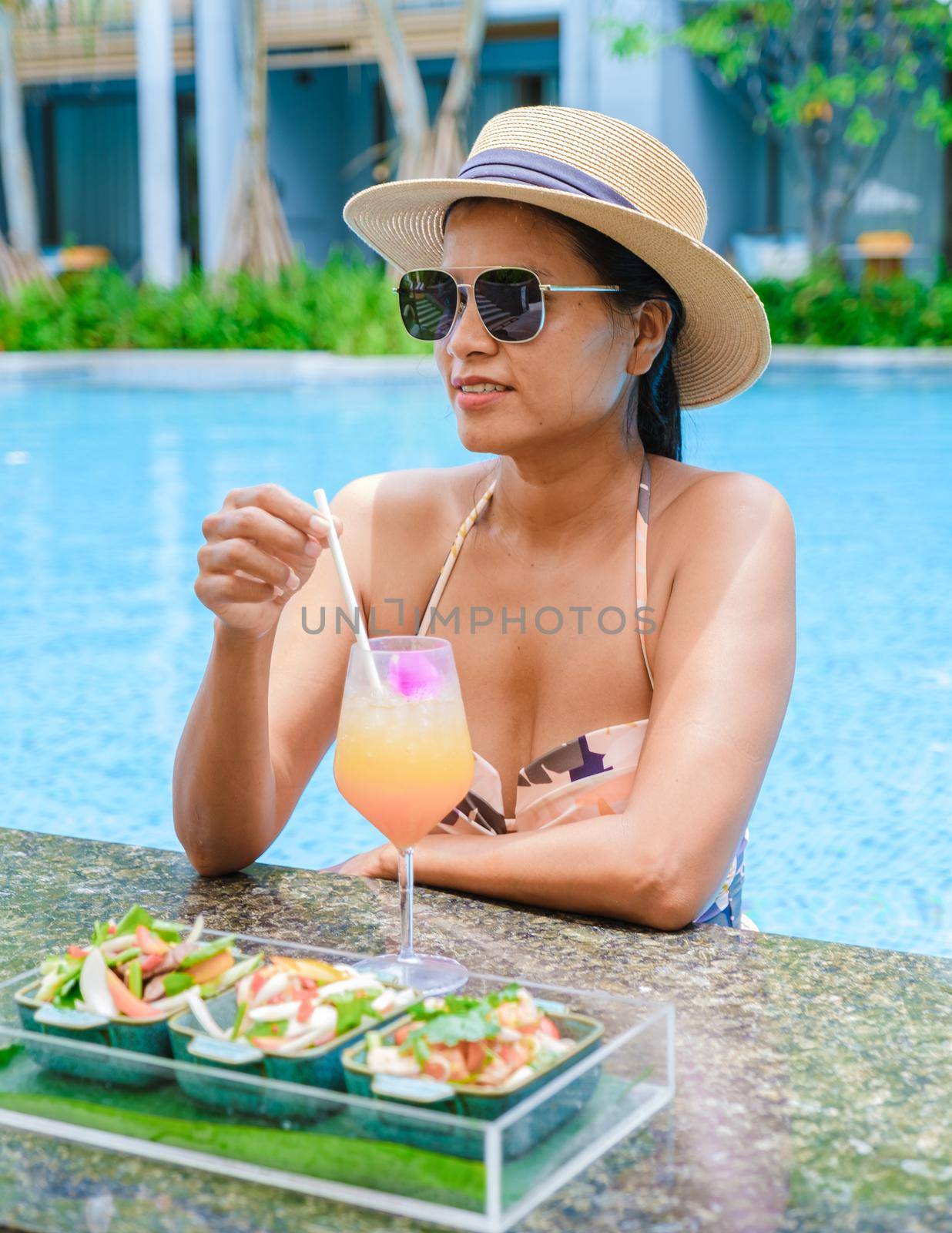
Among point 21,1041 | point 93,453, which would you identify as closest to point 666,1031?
point 21,1041

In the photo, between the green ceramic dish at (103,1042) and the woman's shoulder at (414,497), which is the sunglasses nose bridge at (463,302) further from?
the green ceramic dish at (103,1042)

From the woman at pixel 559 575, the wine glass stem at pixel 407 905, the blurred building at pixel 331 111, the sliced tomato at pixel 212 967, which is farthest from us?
the blurred building at pixel 331 111

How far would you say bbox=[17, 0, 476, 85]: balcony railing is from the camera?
20.6 m

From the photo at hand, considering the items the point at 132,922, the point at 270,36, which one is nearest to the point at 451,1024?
the point at 132,922

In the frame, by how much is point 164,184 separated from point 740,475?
2009cm

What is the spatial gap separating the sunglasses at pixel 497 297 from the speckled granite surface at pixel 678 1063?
763 mm

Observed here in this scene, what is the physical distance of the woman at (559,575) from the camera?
191cm

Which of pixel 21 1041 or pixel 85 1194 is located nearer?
pixel 85 1194

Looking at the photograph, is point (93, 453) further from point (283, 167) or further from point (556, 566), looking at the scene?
point (283, 167)

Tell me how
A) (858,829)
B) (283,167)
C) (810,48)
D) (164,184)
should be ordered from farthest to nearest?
(283,167)
(164,184)
(810,48)
(858,829)

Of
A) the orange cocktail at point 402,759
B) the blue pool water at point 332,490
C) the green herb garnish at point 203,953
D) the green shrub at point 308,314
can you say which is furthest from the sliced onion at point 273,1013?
the green shrub at point 308,314

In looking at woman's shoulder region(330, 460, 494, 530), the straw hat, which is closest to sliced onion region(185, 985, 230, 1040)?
the straw hat

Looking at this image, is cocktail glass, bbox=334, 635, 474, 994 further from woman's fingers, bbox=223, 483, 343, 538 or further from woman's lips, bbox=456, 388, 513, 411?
woman's lips, bbox=456, 388, 513, 411

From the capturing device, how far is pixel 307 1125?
3.70 feet
